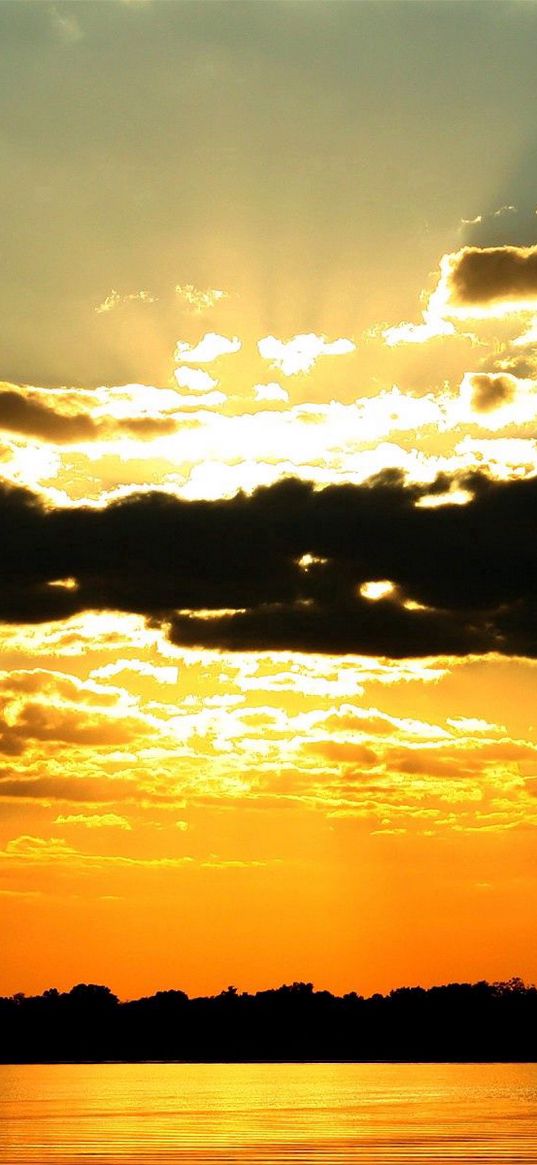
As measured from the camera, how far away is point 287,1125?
5034 inches

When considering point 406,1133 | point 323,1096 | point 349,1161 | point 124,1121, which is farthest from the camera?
point 323,1096

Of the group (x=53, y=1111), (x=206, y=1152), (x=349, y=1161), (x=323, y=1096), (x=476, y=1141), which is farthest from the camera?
(x=323, y=1096)

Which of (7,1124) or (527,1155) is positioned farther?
(7,1124)

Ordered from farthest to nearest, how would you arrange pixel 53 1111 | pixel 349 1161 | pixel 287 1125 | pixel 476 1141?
pixel 53 1111 < pixel 287 1125 < pixel 476 1141 < pixel 349 1161

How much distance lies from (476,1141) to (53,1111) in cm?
6040

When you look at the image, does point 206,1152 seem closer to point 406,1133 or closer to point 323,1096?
point 406,1133

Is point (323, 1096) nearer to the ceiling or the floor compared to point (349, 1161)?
nearer to the ceiling

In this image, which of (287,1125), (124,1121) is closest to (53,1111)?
(124,1121)

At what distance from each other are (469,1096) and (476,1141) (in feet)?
298

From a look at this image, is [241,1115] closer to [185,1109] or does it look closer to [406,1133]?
[185,1109]

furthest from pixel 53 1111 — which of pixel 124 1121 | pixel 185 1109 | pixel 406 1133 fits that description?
pixel 406 1133

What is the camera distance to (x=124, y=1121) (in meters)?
139

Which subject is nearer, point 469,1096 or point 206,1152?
point 206,1152

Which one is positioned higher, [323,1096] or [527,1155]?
[323,1096]
